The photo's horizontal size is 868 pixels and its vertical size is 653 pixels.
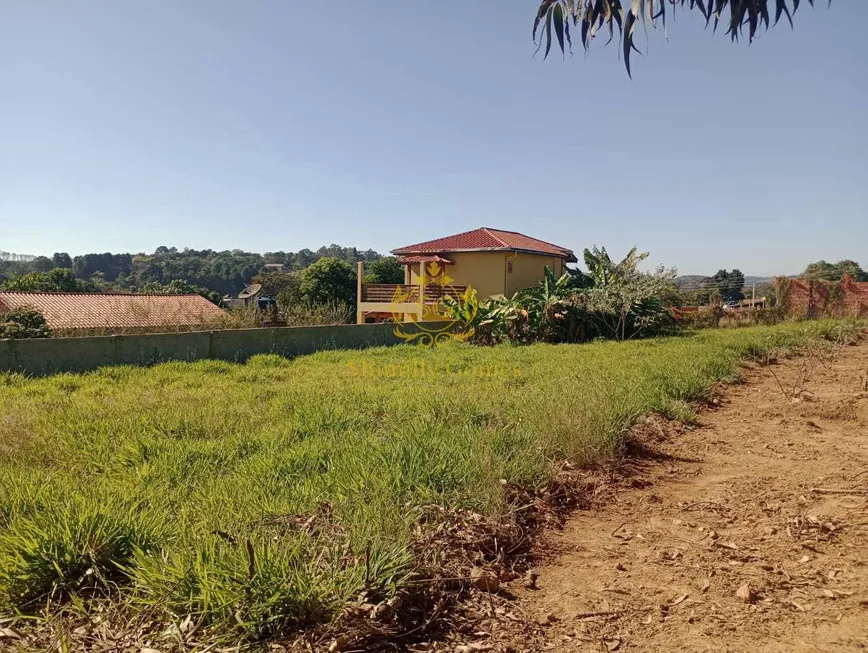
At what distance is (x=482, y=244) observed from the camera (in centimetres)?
2464

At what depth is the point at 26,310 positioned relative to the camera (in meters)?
13.9

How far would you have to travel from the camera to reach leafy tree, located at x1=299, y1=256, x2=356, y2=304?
155ft

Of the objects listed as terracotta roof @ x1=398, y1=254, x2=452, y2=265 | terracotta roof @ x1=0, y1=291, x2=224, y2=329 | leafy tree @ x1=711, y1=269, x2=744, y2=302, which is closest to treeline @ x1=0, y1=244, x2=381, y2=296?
leafy tree @ x1=711, y1=269, x2=744, y2=302

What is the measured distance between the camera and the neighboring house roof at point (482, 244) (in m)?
24.1

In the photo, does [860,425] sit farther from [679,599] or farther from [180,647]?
[180,647]

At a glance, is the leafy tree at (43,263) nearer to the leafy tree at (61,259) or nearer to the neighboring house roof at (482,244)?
the leafy tree at (61,259)

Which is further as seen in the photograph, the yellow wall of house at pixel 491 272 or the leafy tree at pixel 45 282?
the leafy tree at pixel 45 282

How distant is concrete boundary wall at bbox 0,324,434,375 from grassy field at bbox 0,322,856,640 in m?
1.03

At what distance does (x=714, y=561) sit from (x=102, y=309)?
94.5 ft

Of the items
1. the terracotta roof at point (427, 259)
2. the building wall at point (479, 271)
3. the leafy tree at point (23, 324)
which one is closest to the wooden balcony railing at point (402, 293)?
the terracotta roof at point (427, 259)

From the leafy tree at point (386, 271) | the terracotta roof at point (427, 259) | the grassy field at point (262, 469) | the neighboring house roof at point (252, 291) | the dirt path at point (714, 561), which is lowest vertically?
the dirt path at point (714, 561)

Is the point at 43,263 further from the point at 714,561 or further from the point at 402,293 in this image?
the point at 714,561

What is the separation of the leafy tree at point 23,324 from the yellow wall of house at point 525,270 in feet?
55.8

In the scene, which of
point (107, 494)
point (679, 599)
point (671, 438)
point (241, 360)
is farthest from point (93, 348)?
point (679, 599)
